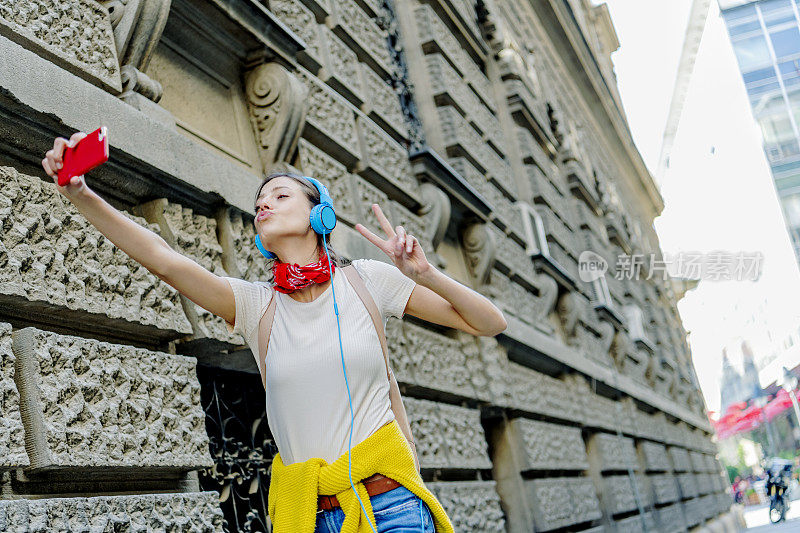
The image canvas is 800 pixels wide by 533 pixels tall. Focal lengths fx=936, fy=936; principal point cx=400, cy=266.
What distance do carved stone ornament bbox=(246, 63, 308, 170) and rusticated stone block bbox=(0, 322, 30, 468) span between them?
2.12 meters

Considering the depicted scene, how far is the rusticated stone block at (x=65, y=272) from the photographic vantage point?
2.56 metres

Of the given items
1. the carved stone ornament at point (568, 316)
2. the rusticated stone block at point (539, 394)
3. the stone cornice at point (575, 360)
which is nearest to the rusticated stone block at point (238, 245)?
the rusticated stone block at point (539, 394)

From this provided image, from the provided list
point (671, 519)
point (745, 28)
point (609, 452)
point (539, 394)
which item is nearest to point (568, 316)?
point (609, 452)

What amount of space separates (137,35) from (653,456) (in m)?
10.9

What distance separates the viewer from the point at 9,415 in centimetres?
237

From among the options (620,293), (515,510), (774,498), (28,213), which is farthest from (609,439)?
(774,498)

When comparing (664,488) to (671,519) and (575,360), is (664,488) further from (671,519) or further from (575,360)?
(575,360)

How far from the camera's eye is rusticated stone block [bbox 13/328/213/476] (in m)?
2.48

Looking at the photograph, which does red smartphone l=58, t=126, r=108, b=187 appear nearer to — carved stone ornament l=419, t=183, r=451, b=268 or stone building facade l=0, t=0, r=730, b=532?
stone building facade l=0, t=0, r=730, b=532

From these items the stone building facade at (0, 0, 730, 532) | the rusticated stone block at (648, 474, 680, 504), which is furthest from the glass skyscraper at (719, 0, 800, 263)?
the stone building facade at (0, 0, 730, 532)

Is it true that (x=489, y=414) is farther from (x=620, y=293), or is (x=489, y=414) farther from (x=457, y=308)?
(x=620, y=293)

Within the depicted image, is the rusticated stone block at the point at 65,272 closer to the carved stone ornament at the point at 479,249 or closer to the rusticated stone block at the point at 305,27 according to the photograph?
the rusticated stone block at the point at 305,27

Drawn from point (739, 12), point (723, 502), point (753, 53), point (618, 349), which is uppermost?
point (739, 12)

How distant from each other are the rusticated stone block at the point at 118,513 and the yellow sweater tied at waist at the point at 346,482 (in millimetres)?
603
